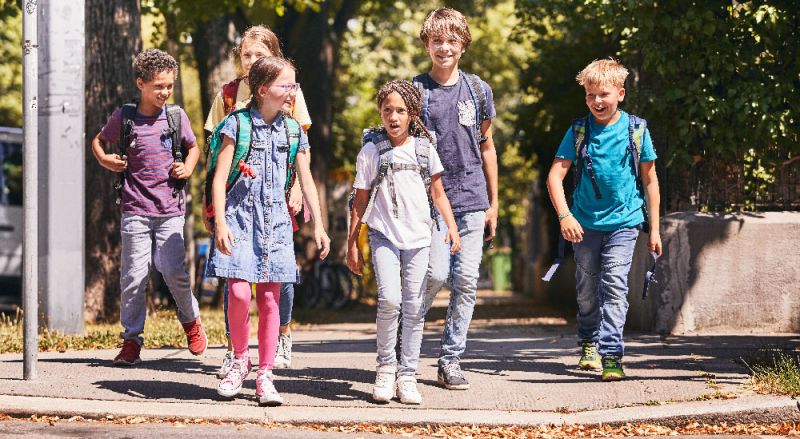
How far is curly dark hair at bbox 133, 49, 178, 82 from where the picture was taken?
7707 mm

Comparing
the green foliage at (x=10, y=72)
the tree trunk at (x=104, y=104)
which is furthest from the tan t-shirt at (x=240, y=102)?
the green foliage at (x=10, y=72)

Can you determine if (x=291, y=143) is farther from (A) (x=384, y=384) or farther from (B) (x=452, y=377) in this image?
(B) (x=452, y=377)

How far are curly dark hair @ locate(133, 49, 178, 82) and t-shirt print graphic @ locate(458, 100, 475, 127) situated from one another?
189 centimetres

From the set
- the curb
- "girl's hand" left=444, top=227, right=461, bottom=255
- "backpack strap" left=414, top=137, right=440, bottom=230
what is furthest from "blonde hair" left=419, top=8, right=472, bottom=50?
the curb

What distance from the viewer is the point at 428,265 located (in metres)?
6.89

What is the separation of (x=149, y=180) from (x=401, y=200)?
6.19 ft

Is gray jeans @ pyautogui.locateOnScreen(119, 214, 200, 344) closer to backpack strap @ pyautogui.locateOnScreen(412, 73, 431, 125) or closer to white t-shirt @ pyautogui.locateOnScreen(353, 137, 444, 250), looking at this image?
white t-shirt @ pyautogui.locateOnScreen(353, 137, 444, 250)

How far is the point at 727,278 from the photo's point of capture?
35.6 feet

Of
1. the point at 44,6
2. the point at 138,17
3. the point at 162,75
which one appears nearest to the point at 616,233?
the point at 162,75

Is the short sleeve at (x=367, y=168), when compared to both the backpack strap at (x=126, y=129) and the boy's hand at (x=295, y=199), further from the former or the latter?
the backpack strap at (x=126, y=129)

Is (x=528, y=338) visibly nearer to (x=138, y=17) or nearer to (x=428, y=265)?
(x=428, y=265)

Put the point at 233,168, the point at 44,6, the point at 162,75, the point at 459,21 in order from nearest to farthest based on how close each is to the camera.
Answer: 1. the point at 233,168
2. the point at 459,21
3. the point at 162,75
4. the point at 44,6

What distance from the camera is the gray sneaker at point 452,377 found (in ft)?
23.3

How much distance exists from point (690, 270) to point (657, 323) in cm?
53
